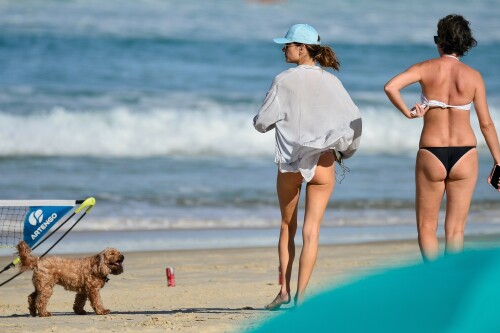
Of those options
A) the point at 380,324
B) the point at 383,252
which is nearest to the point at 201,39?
the point at 383,252

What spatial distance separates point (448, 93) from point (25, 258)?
8.96 feet

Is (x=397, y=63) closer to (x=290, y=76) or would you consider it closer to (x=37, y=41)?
(x=37, y=41)

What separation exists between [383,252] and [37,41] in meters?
19.0

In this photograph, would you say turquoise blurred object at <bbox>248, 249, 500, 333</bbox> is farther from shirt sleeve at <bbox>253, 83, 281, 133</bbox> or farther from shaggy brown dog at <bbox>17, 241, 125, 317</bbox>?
shaggy brown dog at <bbox>17, 241, 125, 317</bbox>

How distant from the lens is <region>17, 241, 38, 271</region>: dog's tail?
255 inches

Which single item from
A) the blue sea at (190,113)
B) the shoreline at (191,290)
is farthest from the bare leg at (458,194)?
the blue sea at (190,113)

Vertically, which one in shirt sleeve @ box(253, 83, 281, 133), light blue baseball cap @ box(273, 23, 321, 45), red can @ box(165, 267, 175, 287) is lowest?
red can @ box(165, 267, 175, 287)

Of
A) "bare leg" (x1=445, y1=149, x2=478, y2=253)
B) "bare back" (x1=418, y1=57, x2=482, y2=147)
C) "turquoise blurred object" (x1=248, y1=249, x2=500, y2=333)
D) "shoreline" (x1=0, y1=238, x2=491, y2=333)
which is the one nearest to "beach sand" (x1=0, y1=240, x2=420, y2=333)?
"shoreline" (x1=0, y1=238, x2=491, y2=333)

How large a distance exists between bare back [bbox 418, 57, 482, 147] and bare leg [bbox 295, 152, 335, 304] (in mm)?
619

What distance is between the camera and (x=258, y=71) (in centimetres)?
2625

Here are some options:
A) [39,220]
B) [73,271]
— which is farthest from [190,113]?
[73,271]

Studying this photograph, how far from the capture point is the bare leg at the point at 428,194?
5945 millimetres

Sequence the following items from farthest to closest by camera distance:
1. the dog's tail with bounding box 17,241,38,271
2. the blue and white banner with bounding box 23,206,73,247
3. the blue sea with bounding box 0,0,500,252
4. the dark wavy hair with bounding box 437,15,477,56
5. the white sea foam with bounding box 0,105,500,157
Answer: the white sea foam with bounding box 0,105,500,157
the blue sea with bounding box 0,0,500,252
the blue and white banner with bounding box 23,206,73,247
the dog's tail with bounding box 17,241,38,271
the dark wavy hair with bounding box 437,15,477,56

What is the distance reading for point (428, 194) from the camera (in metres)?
6.01
